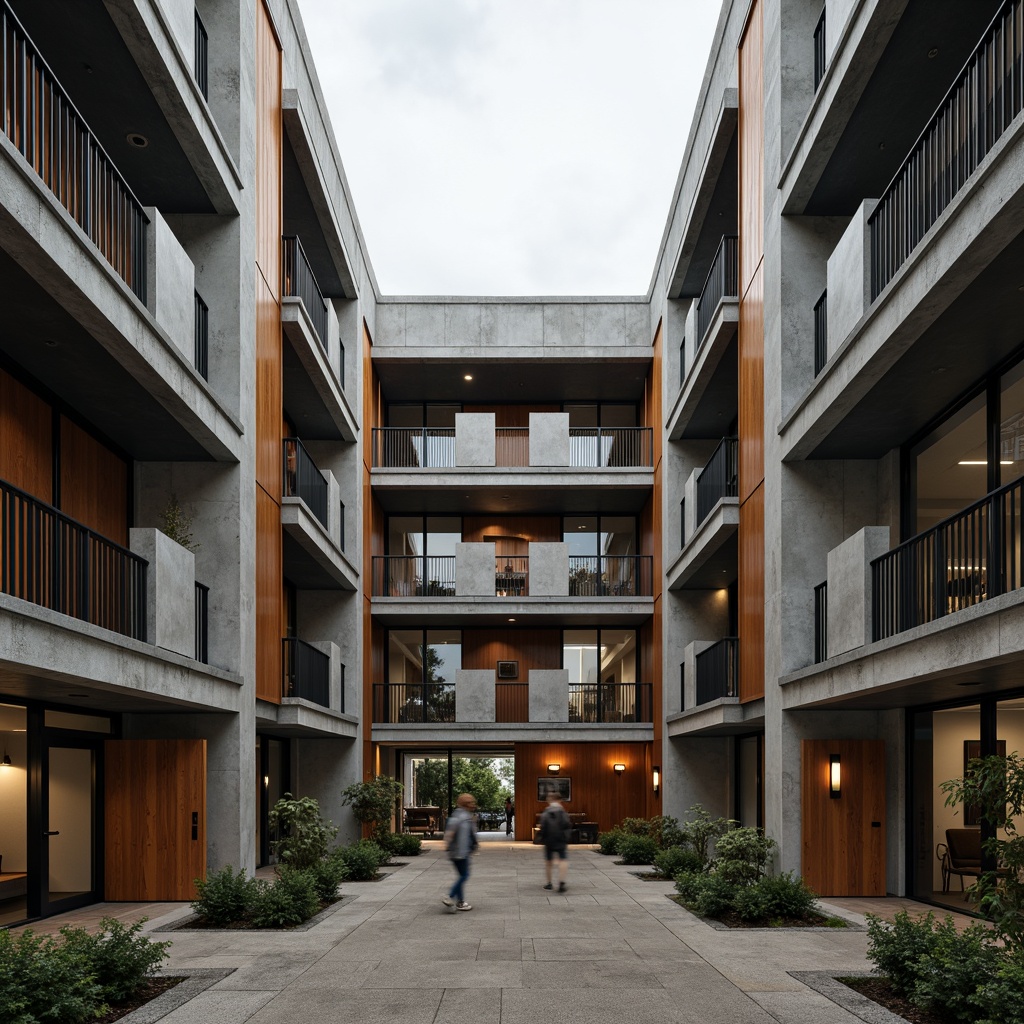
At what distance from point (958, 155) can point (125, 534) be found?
12004 millimetres

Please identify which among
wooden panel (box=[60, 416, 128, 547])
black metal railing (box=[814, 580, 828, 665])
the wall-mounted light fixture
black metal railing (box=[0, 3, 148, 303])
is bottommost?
the wall-mounted light fixture

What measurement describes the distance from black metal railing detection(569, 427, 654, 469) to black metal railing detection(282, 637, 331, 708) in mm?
10770

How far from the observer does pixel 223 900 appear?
1304 centimetres

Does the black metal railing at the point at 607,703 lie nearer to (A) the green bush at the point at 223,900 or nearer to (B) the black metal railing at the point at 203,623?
(B) the black metal railing at the point at 203,623

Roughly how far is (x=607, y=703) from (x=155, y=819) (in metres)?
17.6

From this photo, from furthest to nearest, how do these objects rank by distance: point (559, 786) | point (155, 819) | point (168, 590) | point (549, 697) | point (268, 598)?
point (559, 786)
point (549, 697)
point (268, 598)
point (155, 819)
point (168, 590)

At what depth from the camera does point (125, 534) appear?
53.1ft

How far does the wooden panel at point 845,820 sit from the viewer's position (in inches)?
611

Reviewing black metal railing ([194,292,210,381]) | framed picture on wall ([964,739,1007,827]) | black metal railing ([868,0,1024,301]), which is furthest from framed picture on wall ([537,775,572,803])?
black metal railing ([868,0,1024,301])

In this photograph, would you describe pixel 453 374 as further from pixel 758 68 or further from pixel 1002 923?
pixel 1002 923

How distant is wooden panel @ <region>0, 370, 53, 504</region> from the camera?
12547 mm

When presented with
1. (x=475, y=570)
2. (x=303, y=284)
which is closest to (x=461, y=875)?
(x=303, y=284)

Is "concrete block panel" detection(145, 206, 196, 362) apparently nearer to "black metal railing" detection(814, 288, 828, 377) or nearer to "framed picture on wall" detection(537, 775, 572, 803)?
"black metal railing" detection(814, 288, 828, 377)

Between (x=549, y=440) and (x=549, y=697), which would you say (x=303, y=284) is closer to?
(x=549, y=440)
